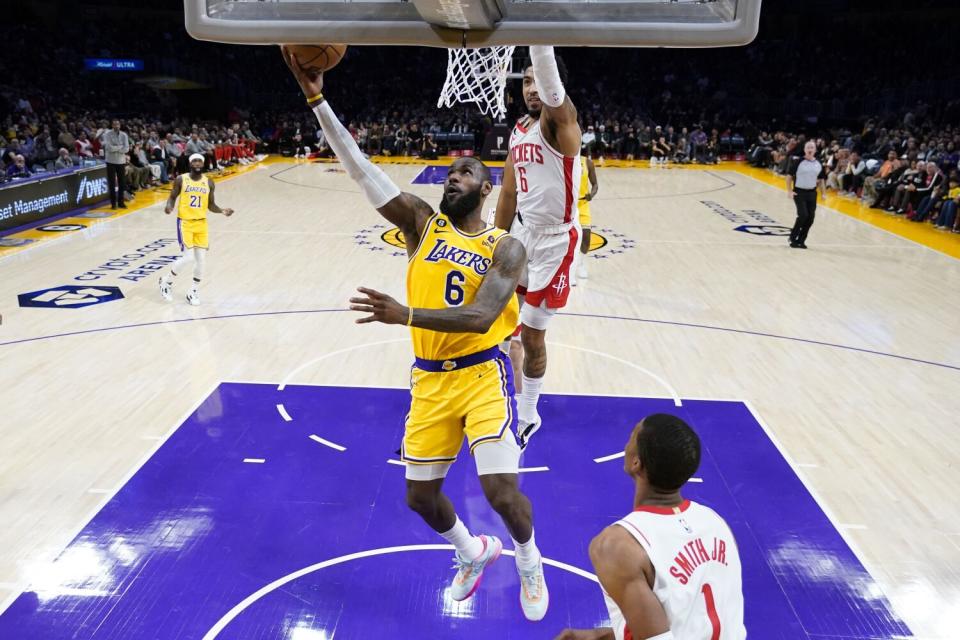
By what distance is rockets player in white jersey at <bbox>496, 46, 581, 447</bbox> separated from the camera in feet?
17.3

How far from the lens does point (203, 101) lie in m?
31.9

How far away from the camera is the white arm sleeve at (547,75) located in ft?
13.4

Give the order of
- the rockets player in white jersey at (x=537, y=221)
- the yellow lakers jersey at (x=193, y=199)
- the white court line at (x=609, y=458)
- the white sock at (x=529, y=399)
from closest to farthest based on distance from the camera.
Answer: the rockets player in white jersey at (x=537, y=221)
the white court line at (x=609, y=458)
the white sock at (x=529, y=399)
the yellow lakers jersey at (x=193, y=199)

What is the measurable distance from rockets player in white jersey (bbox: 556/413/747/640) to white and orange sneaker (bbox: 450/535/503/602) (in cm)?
173

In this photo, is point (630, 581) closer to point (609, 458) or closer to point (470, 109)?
point (609, 458)

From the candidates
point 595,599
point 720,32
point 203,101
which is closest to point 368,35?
point 720,32

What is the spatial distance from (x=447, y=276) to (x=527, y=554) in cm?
138

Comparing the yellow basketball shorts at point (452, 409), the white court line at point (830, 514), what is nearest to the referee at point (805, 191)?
the white court line at point (830, 514)

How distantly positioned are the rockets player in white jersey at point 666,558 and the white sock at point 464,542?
1.62 m

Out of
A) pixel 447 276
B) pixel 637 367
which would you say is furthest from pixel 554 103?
pixel 637 367

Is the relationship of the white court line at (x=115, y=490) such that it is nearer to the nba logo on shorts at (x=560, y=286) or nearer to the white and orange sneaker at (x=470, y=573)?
the white and orange sneaker at (x=470, y=573)

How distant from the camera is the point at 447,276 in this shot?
12.1 feet

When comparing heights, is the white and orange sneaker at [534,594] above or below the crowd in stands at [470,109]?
below

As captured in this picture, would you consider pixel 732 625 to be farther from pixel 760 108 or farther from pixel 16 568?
pixel 760 108
